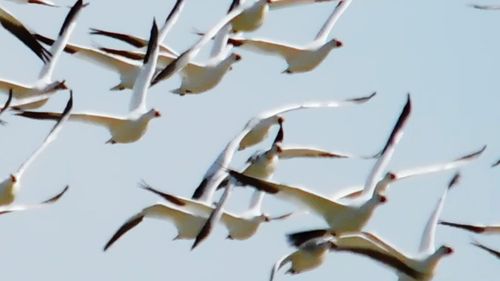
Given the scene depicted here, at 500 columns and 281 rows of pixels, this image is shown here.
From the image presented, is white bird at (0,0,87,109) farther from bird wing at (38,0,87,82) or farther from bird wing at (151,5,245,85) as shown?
bird wing at (151,5,245,85)

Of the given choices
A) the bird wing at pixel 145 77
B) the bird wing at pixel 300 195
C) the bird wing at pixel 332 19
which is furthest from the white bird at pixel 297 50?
the bird wing at pixel 300 195

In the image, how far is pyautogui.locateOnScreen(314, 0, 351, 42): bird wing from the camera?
757 inches

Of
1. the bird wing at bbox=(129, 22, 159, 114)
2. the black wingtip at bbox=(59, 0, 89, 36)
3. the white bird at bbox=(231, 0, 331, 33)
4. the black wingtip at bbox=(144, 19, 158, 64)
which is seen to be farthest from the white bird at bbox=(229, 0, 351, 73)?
the black wingtip at bbox=(59, 0, 89, 36)

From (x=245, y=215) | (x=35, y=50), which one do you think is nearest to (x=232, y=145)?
(x=245, y=215)

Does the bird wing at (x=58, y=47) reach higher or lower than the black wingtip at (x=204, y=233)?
higher

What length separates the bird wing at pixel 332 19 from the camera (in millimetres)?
19234

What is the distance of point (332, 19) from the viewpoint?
1953 centimetres

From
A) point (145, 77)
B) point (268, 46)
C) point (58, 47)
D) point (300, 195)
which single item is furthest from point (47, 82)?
point (300, 195)

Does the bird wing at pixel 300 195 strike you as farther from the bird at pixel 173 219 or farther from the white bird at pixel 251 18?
the white bird at pixel 251 18

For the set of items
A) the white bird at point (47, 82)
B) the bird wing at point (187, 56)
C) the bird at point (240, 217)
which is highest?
the bird wing at point (187, 56)

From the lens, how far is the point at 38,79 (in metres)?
17.6

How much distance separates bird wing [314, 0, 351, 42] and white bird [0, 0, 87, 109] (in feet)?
7.88

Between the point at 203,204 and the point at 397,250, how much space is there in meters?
1.66

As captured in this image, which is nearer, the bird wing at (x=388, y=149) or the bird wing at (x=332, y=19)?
the bird wing at (x=388, y=149)
